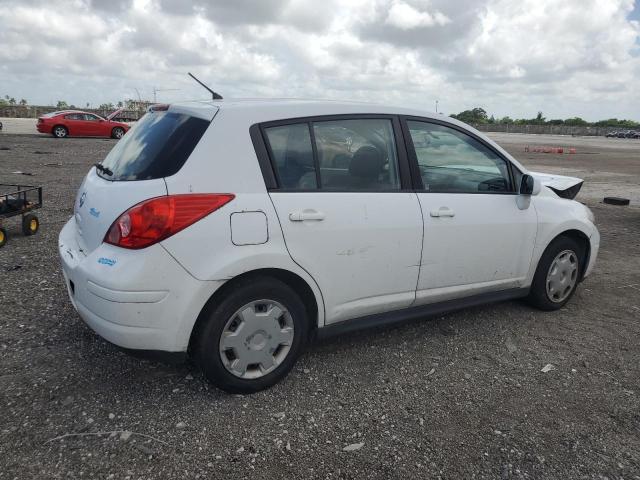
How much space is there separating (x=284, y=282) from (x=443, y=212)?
4.14 feet

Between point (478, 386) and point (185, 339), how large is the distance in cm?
187

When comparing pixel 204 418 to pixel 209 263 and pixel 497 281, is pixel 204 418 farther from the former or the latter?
pixel 497 281

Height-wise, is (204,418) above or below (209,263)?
below

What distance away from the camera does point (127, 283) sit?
2.64 metres

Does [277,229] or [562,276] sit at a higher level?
[277,229]

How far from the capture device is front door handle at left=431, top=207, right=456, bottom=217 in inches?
139

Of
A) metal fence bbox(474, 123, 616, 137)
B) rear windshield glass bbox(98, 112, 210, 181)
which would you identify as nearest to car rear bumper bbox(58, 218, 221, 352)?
rear windshield glass bbox(98, 112, 210, 181)

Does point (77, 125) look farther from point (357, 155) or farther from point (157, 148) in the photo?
point (357, 155)

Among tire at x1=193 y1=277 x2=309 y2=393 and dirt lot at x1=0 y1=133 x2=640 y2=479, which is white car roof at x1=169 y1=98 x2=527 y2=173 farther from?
dirt lot at x1=0 y1=133 x2=640 y2=479

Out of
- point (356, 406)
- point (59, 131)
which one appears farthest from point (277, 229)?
point (59, 131)

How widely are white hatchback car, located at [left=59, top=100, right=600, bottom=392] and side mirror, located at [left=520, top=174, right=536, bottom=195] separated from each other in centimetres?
1

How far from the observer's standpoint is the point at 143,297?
8.74ft

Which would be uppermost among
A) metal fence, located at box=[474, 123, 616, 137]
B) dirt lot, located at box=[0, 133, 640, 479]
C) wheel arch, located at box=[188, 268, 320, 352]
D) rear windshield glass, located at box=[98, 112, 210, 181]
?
metal fence, located at box=[474, 123, 616, 137]

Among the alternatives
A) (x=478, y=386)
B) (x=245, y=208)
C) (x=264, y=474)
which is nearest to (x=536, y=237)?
(x=478, y=386)
